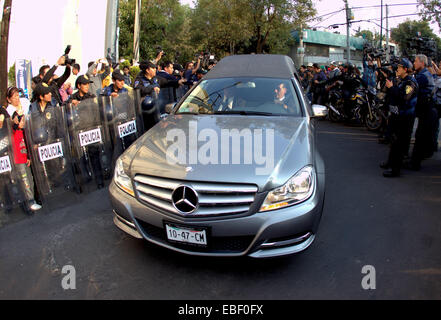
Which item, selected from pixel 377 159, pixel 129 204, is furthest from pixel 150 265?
pixel 377 159

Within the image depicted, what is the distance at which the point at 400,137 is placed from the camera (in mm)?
6055

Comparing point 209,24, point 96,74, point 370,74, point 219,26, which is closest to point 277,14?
point 219,26

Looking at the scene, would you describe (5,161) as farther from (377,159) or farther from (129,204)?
(377,159)

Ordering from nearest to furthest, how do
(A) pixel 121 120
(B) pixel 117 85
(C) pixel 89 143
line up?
(C) pixel 89 143
(A) pixel 121 120
(B) pixel 117 85

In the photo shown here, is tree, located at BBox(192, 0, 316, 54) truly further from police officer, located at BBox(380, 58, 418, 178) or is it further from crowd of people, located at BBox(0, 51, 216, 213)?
police officer, located at BBox(380, 58, 418, 178)

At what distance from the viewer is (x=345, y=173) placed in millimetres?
6395

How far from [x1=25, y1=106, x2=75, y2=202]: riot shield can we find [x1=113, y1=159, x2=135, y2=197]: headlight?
5.83ft

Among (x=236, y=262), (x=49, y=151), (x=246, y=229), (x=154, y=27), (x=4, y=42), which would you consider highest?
(x=154, y=27)

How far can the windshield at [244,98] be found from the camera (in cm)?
446

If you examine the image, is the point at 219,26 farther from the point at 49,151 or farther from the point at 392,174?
the point at 49,151

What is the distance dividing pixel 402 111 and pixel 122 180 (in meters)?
4.62

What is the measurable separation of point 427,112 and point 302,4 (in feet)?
91.1

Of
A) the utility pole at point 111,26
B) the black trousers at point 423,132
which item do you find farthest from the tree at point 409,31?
the black trousers at point 423,132
